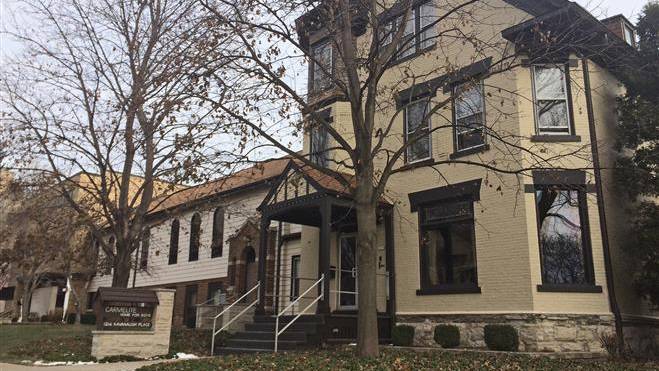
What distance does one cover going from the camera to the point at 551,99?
14008 millimetres

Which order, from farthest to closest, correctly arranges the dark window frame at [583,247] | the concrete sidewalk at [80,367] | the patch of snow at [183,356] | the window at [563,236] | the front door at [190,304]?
1. the front door at [190,304]
2. the patch of snow at [183,356]
3. the window at [563,236]
4. the dark window frame at [583,247]
5. the concrete sidewalk at [80,367]

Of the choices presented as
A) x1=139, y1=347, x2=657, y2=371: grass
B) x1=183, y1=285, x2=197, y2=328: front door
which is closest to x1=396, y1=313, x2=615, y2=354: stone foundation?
x1=139, y1=347, x2=657, y2=371: grass

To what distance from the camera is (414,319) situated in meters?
14.6

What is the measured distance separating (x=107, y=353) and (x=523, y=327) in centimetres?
952

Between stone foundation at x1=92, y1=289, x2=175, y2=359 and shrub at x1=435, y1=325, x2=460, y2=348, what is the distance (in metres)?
6.79

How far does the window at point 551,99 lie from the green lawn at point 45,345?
482 inches

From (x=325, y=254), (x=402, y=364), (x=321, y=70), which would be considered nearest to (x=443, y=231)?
(x=325, y=254)

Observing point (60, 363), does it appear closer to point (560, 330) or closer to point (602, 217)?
point (560, 330)

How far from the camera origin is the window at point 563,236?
12.8m

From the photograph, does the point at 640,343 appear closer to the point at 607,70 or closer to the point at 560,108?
the point at 560,108

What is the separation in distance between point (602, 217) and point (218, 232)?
53.5ft

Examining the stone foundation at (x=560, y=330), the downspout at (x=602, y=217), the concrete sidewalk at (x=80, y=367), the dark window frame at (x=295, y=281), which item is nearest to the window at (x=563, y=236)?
the downspout at (x=602, y=217)

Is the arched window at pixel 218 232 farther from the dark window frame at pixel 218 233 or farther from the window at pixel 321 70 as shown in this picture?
the window at pixel 321 70

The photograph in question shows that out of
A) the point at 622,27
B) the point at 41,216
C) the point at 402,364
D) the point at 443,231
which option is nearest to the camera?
the point at 402,364
